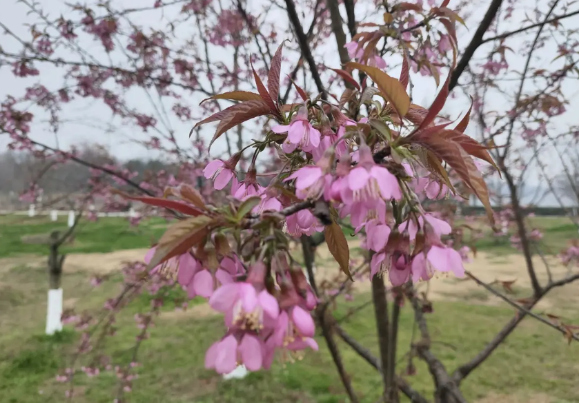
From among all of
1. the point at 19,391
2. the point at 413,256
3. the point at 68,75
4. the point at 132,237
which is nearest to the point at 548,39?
the point at 413,256

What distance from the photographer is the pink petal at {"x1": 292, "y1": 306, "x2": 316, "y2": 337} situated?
38 cm

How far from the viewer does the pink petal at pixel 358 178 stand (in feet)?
1.30

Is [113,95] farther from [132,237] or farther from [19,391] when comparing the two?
[132,237]

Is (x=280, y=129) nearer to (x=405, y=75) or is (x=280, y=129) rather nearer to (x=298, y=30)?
(x=405, y=75)

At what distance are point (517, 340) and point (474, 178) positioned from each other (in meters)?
4.63

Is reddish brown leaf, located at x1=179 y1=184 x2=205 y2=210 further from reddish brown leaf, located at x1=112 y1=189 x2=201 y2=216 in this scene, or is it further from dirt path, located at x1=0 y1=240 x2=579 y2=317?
dirt path, located at x1=0 y1=240 x2=579 y2=317

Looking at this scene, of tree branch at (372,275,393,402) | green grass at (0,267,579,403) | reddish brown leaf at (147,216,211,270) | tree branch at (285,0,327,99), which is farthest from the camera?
green grass at (0,267,579,403)

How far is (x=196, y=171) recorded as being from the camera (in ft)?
11.2

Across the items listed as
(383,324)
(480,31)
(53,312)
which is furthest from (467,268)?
(480,31)

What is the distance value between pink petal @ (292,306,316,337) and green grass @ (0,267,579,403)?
2.63m

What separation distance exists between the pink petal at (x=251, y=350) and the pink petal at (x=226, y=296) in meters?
0.03

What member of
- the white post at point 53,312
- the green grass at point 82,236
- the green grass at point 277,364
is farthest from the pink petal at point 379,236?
the green grass at point 82,236

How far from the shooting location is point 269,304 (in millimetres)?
368

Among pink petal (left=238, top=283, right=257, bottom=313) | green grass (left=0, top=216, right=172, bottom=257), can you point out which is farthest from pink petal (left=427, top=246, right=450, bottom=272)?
green grass (left=0, top=216, right=172, bottom=257)
